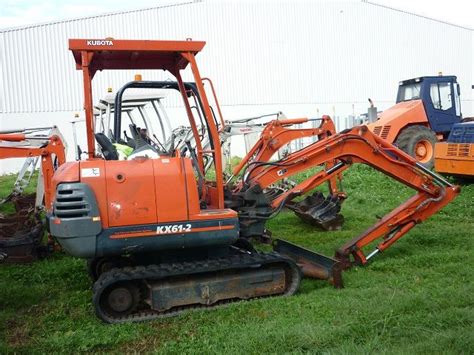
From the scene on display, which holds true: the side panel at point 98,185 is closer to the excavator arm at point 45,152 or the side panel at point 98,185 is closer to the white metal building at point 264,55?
the excavator arm at point 45,152

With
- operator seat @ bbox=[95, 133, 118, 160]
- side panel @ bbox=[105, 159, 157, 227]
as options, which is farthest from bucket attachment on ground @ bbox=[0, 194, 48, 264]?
side panel @ bbox=[105, 159, 157, 227]

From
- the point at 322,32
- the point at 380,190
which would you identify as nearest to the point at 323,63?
the point at 322,32

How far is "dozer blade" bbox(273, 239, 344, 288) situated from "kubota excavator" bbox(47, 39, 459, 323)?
0.04 ft

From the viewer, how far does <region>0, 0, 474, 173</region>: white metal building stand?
22.5m

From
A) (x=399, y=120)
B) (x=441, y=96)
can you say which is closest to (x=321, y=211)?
(x=399, y=120)

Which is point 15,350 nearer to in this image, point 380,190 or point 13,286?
point 13,286

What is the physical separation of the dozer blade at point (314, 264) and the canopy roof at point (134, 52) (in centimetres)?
239

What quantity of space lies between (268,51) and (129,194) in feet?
69.2

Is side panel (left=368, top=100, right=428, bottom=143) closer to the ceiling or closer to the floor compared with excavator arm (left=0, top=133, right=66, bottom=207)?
closer to the ceiling

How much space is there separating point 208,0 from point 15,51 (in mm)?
8607

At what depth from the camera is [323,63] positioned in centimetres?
2586

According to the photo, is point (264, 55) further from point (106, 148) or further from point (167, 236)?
point (167, 236)

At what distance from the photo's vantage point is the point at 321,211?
8.80 m

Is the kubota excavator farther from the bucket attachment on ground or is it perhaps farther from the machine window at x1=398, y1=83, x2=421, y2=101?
the machine window at x1=398, y1=83, x2=421, y2=101
